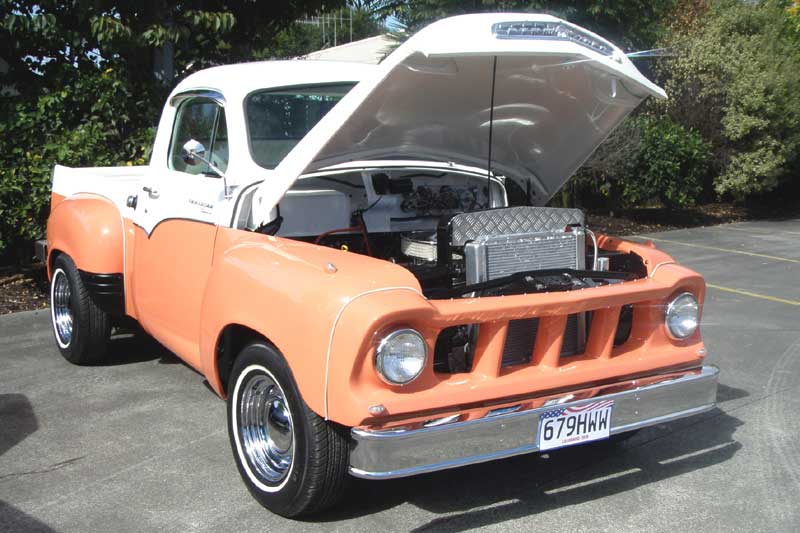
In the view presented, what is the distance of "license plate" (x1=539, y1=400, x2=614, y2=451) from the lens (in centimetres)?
343

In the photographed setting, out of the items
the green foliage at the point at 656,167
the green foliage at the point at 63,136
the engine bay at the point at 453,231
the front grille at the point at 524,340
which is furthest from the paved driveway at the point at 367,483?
the green foliage at the point at 656,167

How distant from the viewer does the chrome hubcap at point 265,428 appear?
371 centimetres

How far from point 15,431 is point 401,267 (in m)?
2.60

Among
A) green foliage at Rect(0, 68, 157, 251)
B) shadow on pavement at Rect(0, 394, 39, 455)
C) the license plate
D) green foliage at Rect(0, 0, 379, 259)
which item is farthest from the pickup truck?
green foliage at Rect(0, 0, 379, 259)

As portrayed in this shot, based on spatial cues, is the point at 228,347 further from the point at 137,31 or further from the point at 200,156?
the point at 137,31

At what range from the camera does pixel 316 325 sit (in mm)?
3270

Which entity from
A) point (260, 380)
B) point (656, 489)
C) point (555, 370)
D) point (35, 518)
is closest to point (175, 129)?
point (260, 380)

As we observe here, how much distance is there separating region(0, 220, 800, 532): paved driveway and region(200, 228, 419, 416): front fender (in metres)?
0.62

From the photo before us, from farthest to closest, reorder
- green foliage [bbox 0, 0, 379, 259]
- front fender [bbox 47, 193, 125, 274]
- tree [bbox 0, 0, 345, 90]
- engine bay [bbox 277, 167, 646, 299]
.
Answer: tree [bbox 0, 0, 345, 90] → green foliage [bbox 0, 0, 379, 259] → front fender [bbox 47, 193, 125, 274] → engine bay [bbox 277, 167, 646, 299]

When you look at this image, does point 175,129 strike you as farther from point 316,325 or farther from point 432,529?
point 432,529

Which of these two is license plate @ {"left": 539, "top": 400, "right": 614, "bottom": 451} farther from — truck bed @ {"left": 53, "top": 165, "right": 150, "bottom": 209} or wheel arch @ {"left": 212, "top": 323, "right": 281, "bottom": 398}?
truck bed @ {"left": 53, "top": 165, "right": 150, "bottom": 209}

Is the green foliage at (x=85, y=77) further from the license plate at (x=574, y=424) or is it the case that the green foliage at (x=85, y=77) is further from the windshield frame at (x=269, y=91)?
the license plate at (x=574, y=424)

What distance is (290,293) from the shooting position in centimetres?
346

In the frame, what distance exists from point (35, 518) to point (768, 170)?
1371cm
